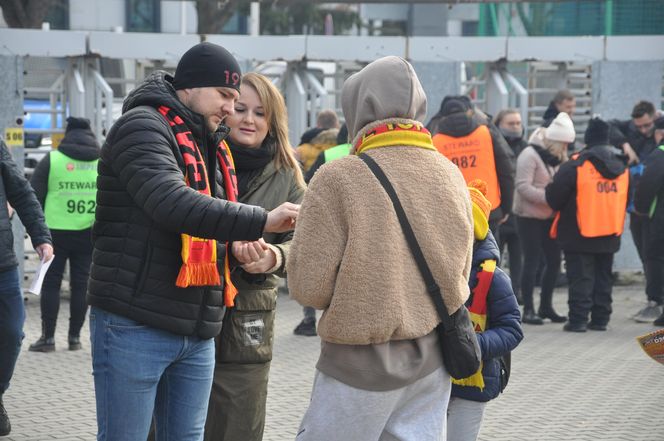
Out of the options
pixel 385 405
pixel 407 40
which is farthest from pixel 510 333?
pixel 407 40

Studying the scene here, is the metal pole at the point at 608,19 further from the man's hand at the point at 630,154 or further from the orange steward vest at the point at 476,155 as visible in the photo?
the orange steward vest at the point at 476,155

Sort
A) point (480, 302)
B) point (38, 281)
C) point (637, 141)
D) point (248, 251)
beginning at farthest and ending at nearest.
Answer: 1. point (637, 141)
2. point (38, 281)
3. point (480, 302)
4. point (248, 251)

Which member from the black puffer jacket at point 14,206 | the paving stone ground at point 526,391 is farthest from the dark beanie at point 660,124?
the black puffer jacket at point 14,206

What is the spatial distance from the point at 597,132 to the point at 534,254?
1.41 m

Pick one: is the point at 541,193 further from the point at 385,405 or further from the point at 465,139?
the point at 385,405

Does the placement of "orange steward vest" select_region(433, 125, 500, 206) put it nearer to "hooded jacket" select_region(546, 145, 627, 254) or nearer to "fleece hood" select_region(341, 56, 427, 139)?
"hooded jacket" select_region(546, 145, 627, 254)

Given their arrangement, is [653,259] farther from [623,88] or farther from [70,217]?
[70,217]

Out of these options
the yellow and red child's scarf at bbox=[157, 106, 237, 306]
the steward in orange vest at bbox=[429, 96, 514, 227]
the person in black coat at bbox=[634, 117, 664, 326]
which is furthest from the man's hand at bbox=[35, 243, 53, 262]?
the person in black coat at bbox=[634, 117, 664, 326]

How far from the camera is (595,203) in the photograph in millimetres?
10945

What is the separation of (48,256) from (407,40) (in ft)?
25.8

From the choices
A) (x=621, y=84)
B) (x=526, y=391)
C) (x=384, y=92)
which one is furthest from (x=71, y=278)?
(x=621, y=84)

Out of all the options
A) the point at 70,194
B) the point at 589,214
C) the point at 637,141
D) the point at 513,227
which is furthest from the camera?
the point at 637,141

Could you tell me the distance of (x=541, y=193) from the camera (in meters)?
11.5

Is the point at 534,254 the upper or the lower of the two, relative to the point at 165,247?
lower
